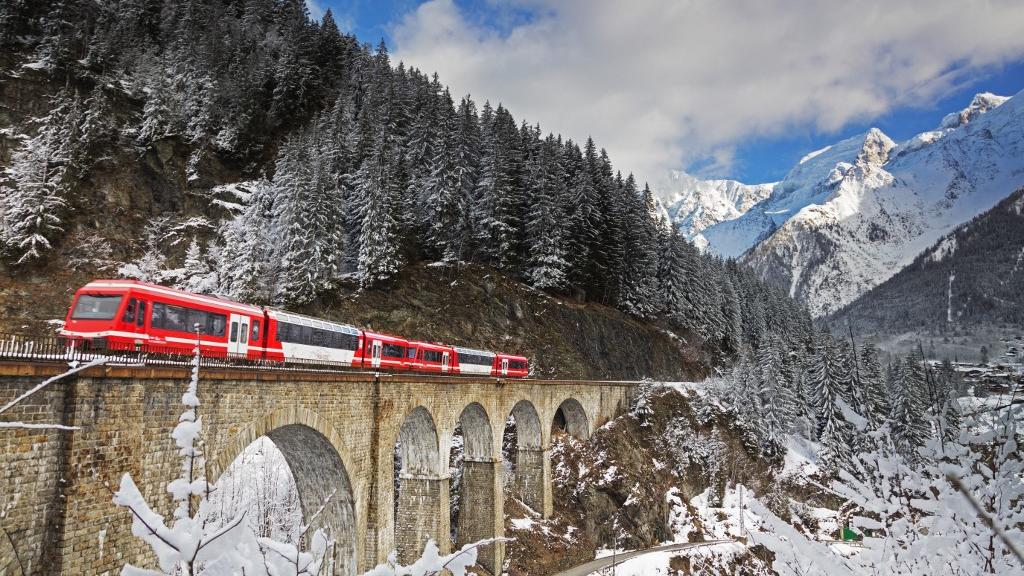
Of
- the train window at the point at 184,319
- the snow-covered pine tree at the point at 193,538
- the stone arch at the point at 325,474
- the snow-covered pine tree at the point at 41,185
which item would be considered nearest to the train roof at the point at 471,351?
the stone arch at the point at 325,474

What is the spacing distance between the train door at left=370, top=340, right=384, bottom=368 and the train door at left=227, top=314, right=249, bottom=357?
25.4 ft

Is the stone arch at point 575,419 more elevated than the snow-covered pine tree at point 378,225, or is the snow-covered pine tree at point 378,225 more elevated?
the snow-covered pine tree at point 378,225

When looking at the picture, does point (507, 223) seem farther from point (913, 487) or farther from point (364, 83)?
point (913, 487)

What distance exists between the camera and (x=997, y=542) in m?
3.97

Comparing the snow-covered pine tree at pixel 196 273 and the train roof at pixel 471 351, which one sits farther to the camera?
the snow-covered pine tree at pixel 196 273

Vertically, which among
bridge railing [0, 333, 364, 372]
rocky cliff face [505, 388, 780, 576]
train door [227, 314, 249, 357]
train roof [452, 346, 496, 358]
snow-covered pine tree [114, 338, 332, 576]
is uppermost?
train roof [452, 346, 496, 358]

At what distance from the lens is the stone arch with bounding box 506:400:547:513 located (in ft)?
121

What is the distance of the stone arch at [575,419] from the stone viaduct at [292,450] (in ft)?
15.2

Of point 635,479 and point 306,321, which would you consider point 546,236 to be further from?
point 306,321

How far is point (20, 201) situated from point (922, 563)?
1852 inches

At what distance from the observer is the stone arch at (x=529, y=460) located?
3681 centimetres

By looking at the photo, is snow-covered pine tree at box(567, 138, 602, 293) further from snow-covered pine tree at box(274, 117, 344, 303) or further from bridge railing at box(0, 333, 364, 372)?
bridge railing at box(0, 333, 364, 372)

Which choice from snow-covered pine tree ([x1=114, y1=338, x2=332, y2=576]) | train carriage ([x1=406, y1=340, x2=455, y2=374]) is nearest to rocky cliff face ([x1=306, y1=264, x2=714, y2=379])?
train carriage ([x1=406, y1=340, x2=455, y2=374])

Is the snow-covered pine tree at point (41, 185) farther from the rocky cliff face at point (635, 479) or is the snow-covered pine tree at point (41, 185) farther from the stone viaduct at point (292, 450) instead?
the rocky cliff face at point (635, 479)
